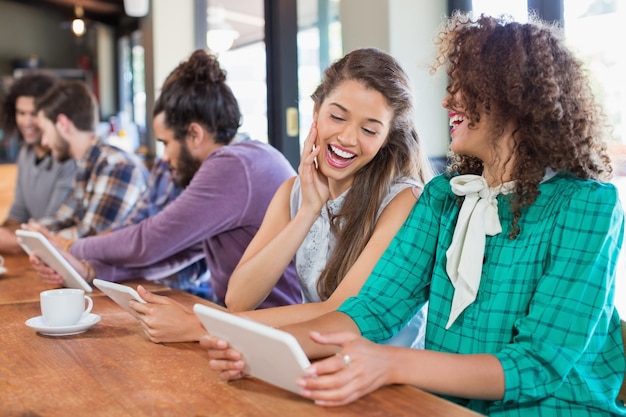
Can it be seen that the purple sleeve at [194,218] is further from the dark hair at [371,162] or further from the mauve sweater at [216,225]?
the dark hair at [371,162]

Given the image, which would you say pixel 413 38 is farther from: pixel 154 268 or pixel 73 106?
pixel 73 106

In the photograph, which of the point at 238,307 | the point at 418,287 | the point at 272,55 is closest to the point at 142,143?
the point at 272,55

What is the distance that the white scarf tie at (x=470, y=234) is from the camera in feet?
4.75

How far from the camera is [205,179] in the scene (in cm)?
239

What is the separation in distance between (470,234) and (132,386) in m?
0.66

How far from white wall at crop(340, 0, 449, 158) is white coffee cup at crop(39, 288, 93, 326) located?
173cm

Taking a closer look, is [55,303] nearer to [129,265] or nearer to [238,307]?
[238,307]

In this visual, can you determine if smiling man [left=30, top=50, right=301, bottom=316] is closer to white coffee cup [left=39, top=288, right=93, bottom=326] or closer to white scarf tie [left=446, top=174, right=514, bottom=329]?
white coffee cup [left=39, top=288, right=93, bottom=326]

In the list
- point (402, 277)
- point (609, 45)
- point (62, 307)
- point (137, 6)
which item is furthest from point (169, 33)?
point (402, 277)

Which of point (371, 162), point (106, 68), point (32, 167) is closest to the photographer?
point (371, 162)

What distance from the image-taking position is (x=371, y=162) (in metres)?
1.95

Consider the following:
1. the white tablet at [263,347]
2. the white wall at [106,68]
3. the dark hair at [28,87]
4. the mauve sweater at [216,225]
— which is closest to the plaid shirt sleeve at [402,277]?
the white tablet at [263,347]

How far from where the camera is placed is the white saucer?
1.61 metres

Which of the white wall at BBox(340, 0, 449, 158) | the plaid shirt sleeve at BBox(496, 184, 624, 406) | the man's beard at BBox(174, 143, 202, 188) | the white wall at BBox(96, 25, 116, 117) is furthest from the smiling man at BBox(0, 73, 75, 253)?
the white wall at BBox(96, 25, 116, 117)
